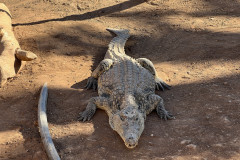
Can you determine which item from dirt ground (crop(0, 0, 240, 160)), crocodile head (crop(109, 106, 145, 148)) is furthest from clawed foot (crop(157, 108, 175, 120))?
crocodile head (crop(109, 106, 145, 148))

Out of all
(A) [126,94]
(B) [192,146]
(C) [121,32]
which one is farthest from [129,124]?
(C) [121,32]

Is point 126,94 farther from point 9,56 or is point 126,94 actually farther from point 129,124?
point 9,56

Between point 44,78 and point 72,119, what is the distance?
1370 millimetres

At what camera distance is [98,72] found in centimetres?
582

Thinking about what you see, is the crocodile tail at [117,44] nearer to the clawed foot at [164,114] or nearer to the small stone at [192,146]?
the clawed foot at [164,114]

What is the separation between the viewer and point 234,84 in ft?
17.4

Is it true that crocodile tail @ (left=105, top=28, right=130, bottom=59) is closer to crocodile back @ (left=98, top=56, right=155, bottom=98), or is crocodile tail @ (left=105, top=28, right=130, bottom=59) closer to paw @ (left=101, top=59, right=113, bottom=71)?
paw @ (left=101, top=59, right=113, bottom=71)

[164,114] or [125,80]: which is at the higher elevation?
[125,80]

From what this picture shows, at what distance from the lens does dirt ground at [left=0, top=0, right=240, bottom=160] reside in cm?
424

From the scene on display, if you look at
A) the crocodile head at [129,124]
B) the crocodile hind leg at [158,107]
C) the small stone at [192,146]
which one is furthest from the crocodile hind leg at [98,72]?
the small stone at [192,146]

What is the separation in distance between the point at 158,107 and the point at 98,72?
1.44 meters

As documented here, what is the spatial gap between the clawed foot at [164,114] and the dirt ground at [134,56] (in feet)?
0.35

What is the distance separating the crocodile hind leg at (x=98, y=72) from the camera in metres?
5.78

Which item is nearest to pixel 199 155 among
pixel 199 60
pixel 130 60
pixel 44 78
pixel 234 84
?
pixel 234 84
